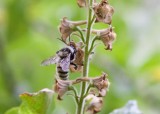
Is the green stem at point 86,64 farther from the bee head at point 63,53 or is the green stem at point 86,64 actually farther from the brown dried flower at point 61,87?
the bee head at point 63,53

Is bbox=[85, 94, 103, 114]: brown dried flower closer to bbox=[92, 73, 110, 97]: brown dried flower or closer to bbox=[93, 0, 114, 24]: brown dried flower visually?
bbox=[92, 73, 110, 97]: brown dried flower

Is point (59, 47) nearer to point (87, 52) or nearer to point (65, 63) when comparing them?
point (65, 63)

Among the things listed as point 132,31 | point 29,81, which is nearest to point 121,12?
point 132,31

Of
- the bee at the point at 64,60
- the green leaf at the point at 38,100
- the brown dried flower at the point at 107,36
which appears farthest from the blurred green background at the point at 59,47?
the brown dried flower at the point at 107,36

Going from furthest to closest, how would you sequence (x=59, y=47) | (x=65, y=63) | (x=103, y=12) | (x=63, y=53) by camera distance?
1. (x=59, y=47)
2. (x=63, y=53)
3. (x=65, y=63)
4. (x=103, y=12)

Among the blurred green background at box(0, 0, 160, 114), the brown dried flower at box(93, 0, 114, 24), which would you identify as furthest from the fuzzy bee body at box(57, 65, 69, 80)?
the blurred green background at box(0, 0, 160, 114)

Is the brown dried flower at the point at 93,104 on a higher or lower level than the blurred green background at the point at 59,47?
lower

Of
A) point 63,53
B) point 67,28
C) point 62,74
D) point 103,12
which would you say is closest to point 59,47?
point 63,53
